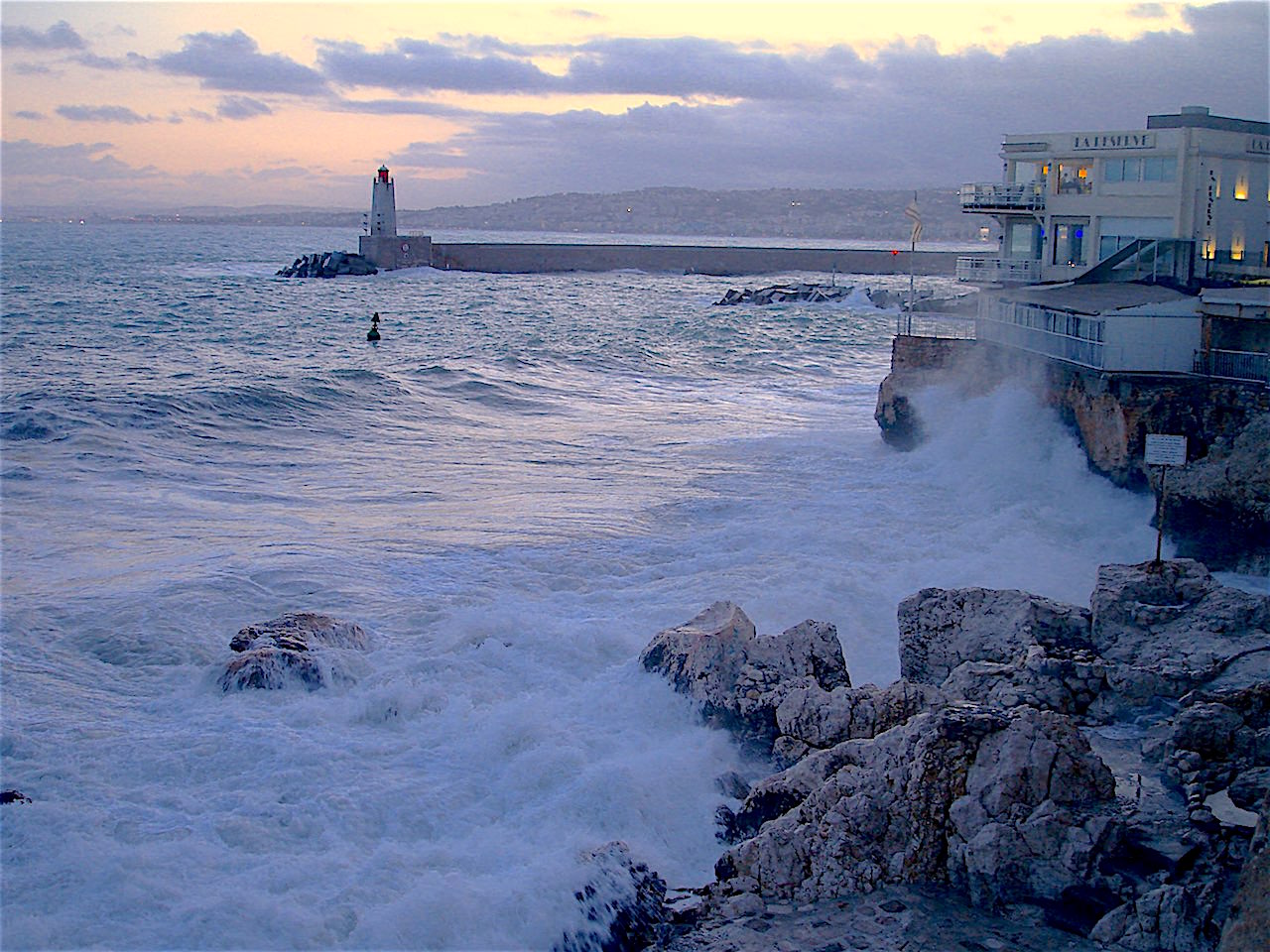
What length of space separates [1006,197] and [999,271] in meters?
1.89

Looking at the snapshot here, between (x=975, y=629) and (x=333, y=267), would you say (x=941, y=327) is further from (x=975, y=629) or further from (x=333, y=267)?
(x=333, y=267)

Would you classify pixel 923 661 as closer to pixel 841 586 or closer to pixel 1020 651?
pixel 1020 651

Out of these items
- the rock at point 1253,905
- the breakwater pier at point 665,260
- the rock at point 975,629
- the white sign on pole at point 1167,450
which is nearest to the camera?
the rock at point 1253,905

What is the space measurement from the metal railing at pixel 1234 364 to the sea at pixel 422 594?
86.3 inches

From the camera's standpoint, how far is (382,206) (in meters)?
78.6

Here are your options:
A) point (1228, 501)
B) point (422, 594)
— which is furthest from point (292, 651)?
point (1228, 501)

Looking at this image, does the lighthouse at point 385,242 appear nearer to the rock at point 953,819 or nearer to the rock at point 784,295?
the rock at point 784,295

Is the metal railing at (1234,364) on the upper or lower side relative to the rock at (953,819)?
upper

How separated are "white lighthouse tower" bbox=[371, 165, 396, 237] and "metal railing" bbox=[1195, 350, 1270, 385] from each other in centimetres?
6519

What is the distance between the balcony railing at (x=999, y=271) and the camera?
28328 millimetres

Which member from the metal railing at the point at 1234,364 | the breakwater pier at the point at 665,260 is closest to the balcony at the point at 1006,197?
the metal railing at the point at 1234,364

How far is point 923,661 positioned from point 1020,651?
0.79 meters

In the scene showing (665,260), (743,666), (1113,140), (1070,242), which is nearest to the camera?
(743,666)

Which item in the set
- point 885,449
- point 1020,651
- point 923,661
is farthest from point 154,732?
point 885,449
